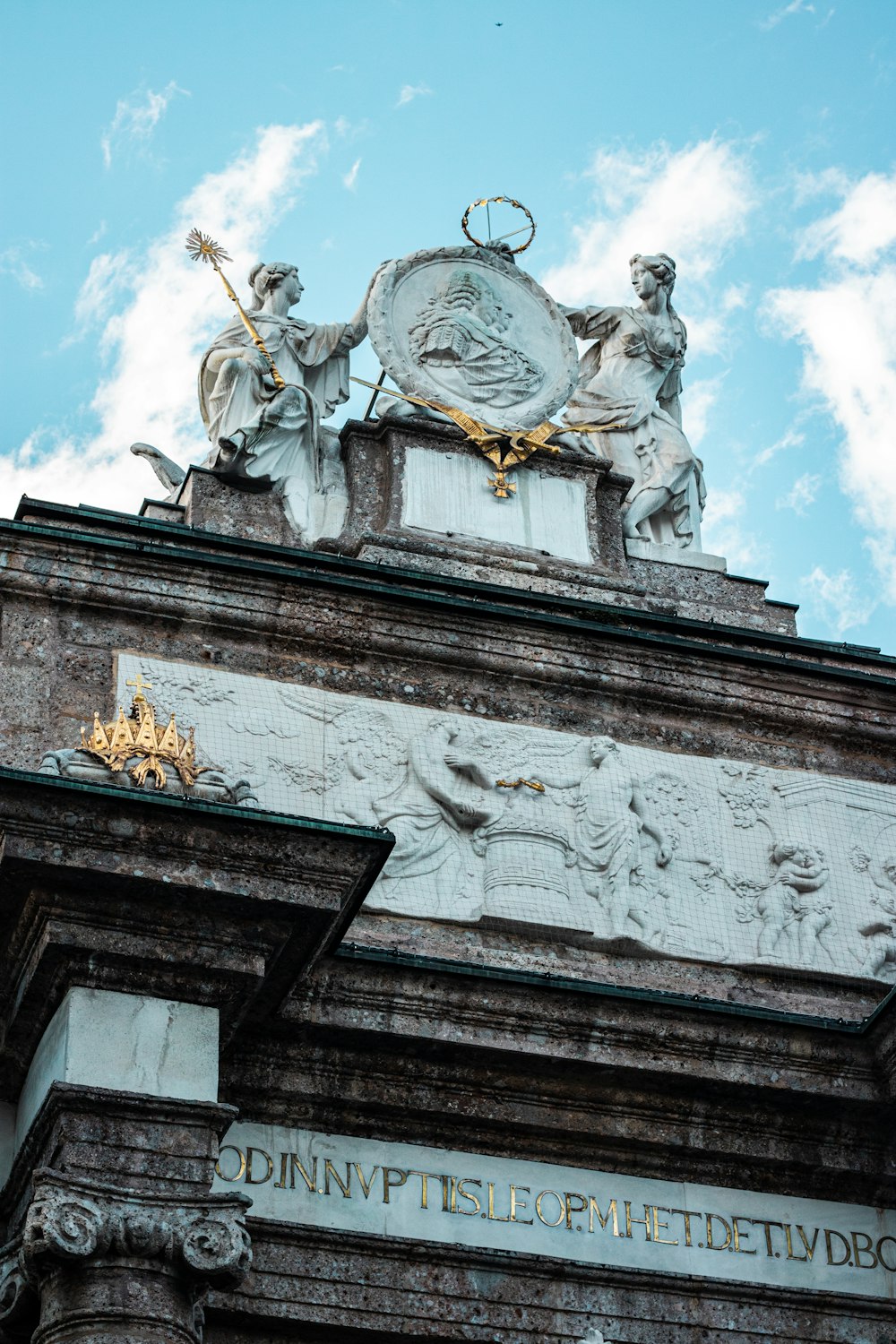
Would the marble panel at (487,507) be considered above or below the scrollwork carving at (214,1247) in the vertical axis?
above

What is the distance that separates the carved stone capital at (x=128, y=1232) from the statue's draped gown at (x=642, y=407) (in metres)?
6.70

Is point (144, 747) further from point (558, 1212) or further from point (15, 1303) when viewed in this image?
point (558, 1212)

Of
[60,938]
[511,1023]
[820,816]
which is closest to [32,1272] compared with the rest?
[60,938]

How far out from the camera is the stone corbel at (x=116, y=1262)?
9.80 metres

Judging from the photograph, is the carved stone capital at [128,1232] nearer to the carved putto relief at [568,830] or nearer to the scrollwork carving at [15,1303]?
the scrollwork carving at [15,1303]

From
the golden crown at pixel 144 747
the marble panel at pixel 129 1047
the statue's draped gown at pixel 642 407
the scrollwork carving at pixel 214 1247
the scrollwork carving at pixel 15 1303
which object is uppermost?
the statue's draped gown at pixel 642 407

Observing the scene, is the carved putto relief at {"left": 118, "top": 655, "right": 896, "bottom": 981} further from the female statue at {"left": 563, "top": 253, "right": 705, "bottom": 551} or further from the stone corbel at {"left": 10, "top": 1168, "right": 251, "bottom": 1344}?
the stone corbel at {"left": 10, "top": 1168, "right": 251, "bottom": 1344}

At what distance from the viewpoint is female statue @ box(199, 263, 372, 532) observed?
14.6 m

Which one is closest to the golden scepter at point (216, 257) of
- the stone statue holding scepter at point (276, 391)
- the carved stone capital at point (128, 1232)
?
the stone statue holding scepter at point (276, 391)

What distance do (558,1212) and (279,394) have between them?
17.7ft

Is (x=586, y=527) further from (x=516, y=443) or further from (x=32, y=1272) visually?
(x=32, y=1272)

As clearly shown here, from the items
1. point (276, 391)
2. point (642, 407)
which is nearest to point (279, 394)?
point (276, 391)

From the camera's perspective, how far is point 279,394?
1487 cm

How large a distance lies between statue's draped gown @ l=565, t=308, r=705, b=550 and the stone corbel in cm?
676
